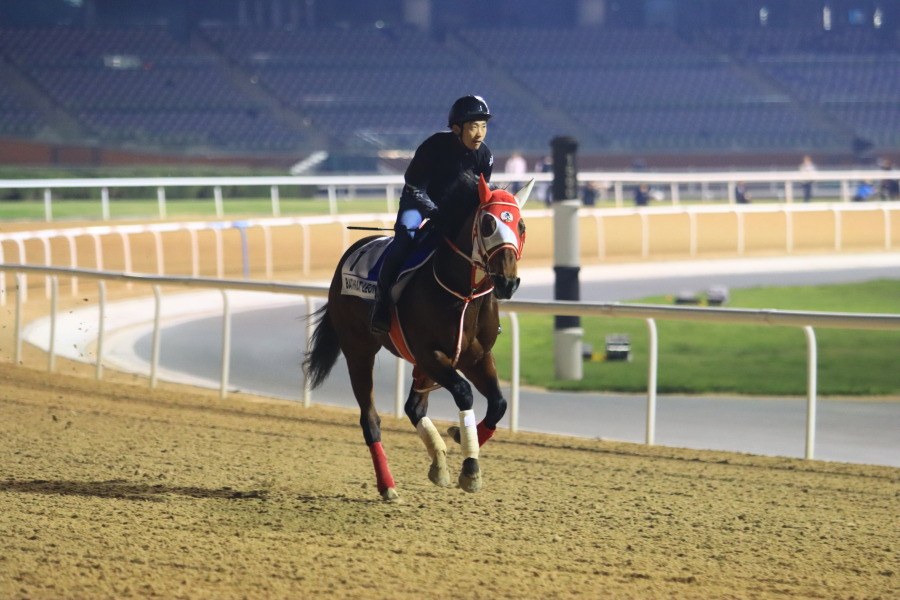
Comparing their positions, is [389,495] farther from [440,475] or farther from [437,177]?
[437,177]

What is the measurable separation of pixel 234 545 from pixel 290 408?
4.66 metres

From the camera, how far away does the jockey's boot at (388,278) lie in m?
5.70

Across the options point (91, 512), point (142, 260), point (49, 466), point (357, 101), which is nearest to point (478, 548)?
point (91, 512)

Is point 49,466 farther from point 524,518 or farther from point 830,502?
point 830,502

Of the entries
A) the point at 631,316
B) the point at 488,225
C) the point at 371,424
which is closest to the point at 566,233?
the point at 631,316

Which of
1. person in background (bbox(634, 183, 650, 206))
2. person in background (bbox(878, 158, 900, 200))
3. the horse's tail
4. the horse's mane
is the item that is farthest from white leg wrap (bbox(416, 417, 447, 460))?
person in background (bbox(878, 158, 900, 200))

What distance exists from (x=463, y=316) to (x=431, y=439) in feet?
2.19

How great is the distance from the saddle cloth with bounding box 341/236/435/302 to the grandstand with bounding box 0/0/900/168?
106 ft

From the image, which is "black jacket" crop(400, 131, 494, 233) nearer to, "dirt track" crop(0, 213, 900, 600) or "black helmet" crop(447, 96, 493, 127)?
"black helmet" crop(447, 96, 493, 127)

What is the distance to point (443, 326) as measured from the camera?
539cm

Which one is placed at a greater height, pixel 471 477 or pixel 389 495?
pixel 471 477

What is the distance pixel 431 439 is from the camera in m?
5.66

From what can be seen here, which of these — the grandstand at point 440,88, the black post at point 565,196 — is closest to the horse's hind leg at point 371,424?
the black post at point 565,196

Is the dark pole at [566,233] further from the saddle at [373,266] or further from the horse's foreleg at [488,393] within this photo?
the horse's foreleg at [488,393]
